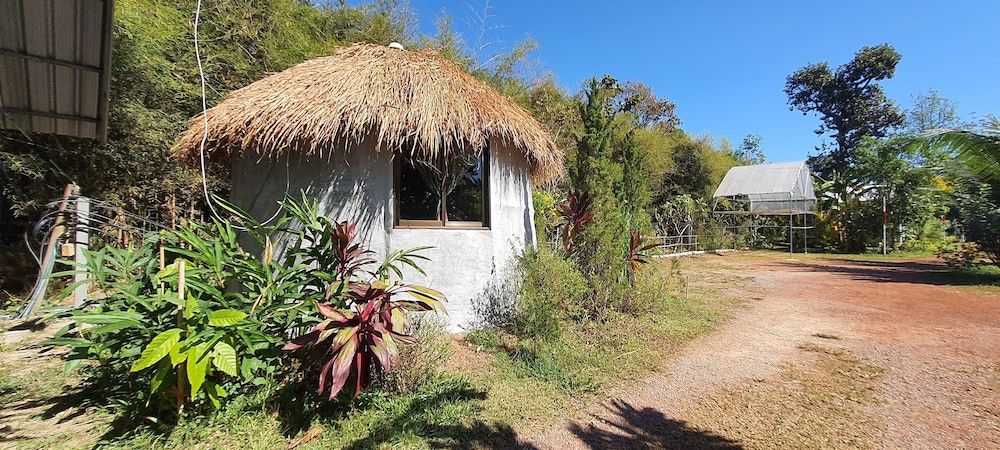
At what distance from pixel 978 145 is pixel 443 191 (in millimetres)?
12080

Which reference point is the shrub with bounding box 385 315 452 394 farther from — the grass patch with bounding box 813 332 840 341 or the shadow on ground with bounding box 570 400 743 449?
the grass patch with bounding box 813 332 840 341

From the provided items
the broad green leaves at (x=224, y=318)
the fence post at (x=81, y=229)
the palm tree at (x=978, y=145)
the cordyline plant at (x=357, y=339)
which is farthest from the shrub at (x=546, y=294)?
the palm tree at (x=978, y=145)

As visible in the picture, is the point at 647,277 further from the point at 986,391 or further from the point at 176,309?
the point at 176,309

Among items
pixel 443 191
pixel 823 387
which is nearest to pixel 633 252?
pixel 823 387

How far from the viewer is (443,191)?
4.93 meters

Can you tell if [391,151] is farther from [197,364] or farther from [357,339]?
[197,364]

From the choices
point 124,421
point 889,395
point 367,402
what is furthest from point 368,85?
point 889,395

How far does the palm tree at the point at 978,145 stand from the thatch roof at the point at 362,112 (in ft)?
34.8

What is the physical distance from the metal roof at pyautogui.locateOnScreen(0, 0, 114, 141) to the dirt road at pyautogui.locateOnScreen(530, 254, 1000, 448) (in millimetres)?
3841

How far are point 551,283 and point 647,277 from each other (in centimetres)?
277

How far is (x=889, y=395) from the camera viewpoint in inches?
137

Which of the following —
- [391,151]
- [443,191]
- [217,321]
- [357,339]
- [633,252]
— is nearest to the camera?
[217,321]

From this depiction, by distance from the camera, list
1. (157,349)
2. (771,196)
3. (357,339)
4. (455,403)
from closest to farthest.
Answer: (157,349) → (357,339) → (455,403) → (771,196)

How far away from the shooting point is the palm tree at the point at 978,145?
8.84 metres
